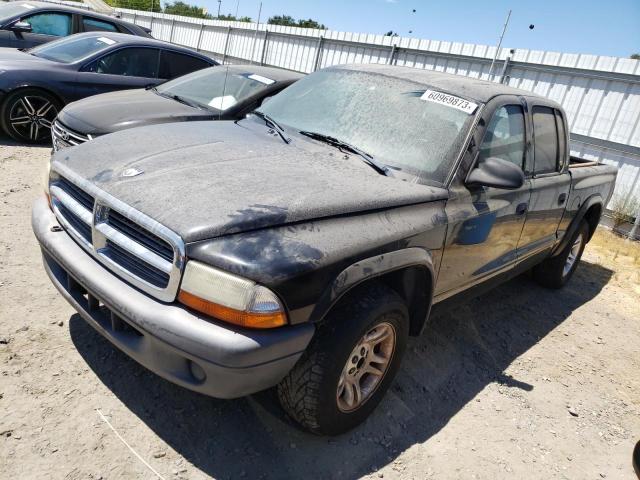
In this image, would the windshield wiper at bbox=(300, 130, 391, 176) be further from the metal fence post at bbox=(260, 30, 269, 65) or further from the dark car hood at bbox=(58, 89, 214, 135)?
the metal fence post at bbox=(260, 30, 269, 65)

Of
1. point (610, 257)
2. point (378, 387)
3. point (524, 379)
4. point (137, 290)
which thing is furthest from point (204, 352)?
point (610, 257)

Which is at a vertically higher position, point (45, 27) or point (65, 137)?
point (45, 27)

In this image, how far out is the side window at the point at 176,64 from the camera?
7.10 meters

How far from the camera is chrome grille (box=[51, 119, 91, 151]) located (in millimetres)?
4637

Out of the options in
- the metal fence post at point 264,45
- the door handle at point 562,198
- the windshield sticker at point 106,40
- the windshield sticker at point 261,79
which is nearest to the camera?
the door handle at point 562,198

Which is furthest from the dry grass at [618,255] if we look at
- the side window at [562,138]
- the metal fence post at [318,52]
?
the metal fence post at [318,52]

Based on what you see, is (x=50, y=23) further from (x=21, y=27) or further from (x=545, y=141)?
(x=545, y=141)

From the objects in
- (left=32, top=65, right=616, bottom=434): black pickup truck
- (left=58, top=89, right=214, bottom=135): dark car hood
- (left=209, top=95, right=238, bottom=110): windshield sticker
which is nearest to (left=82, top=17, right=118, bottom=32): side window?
(left=58, top=89, right=214, bottom=135): dark car hood

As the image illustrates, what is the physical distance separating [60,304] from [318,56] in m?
10.2

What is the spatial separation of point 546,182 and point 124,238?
3133mm

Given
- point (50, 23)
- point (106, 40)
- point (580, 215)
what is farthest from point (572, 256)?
point (50, 23)

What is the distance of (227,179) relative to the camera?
2.38 m

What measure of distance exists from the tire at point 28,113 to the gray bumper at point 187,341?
5011mm

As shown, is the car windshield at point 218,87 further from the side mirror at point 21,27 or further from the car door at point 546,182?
the side mirror at point 21,27
